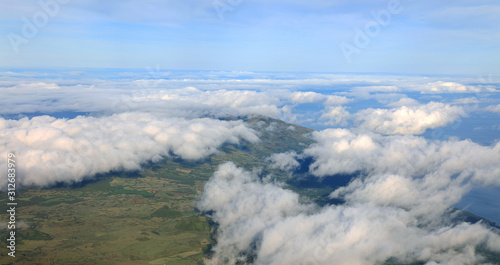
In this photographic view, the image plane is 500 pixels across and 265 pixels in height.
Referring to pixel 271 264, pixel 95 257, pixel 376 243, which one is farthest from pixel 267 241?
pixel 95 257

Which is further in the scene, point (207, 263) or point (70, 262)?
point (207, 263)

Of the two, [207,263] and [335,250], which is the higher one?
[335,250]

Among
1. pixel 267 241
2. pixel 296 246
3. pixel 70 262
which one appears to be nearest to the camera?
pixel 70 262

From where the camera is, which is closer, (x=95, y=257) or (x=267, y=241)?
(x=95, y=257)

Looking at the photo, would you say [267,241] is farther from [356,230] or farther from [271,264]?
[356,230]

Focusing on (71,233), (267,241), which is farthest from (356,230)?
(71,233)

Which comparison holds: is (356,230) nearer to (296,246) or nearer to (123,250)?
(296,246)

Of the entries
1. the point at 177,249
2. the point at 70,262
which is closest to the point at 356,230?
the point at 177,249

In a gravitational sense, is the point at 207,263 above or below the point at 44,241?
below

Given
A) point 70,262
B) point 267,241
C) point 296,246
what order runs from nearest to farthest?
point 70,262 < point 296,246 < point 267,241
